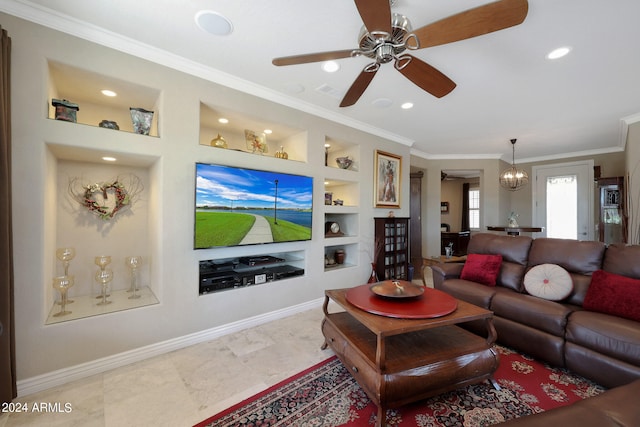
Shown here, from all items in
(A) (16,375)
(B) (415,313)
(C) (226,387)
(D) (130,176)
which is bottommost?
(C) (226,387)

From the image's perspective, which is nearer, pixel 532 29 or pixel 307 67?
pixel 532 29

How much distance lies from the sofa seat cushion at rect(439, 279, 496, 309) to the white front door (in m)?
4.75

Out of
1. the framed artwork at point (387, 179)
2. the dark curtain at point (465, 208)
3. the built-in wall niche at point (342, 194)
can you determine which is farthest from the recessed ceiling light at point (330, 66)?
the dark curtain at point (465, 208)

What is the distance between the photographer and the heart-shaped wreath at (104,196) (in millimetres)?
2398

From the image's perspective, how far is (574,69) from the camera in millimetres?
2344

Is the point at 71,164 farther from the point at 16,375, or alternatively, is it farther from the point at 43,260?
the point at 16,375

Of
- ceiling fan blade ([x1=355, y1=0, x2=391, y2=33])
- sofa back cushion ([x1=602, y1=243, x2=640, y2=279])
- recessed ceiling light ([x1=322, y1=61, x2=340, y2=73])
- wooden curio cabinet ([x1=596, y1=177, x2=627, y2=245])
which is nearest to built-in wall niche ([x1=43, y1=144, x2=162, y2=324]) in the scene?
recessed ceiling light ([x1=322, y1=61, x2=340, y2=73])

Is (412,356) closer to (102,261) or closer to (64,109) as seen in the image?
(102,261)

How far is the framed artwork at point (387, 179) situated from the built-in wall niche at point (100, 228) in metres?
3.04

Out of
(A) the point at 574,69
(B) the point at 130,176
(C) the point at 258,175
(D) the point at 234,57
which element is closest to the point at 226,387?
(C) the point at 258,175

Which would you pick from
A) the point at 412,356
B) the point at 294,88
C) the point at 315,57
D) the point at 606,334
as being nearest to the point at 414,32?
the point at 315,57

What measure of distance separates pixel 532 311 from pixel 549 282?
0.42 meters

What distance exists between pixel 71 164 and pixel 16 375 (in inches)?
68.0

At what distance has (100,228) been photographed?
8.18ft
